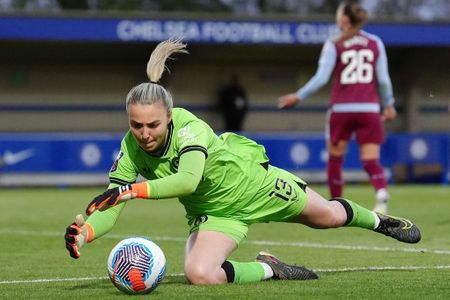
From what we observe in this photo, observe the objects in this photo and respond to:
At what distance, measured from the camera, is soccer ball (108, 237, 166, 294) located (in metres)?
6.47

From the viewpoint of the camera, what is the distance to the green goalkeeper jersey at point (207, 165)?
22.2 feet

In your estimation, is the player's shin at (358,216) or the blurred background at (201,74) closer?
the player's shin at (358,216)

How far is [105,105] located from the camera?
87.1 ft

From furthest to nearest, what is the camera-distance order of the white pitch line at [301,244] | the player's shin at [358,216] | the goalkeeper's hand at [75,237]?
the white pitch line at [301,244] → the player's shin at [358,216] → the goalkeeper's hand at [75,237]

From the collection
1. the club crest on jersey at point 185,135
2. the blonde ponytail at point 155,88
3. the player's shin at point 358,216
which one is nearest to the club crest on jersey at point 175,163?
the club crest on jersey at point 185,135

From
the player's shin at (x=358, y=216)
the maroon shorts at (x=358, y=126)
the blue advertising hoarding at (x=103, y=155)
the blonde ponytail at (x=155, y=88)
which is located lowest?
the blue advertising hoarding at (x=103, y=155)

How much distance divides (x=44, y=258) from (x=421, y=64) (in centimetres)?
2024

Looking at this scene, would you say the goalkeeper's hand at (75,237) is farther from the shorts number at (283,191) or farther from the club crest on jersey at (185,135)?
the shorts number at (283,191)

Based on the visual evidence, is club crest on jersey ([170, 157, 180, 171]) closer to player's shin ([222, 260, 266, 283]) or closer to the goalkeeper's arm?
the goalkeeper's arm

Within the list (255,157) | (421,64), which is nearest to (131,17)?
(421,64)

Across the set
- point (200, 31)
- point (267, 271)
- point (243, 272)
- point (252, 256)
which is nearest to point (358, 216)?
point (267, 271)

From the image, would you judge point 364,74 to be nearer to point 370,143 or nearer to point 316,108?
point 370,143

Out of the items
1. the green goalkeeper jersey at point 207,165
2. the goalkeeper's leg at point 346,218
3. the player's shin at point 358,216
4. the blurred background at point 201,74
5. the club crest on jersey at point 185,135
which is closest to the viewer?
the club crest on jersey at point 185,135

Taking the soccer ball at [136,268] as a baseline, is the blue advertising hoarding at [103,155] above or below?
below
